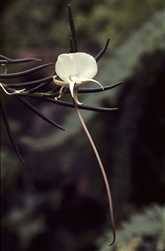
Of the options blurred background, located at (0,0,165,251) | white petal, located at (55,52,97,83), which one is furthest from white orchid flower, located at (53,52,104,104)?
blurred background, located at (0,0,165,251)

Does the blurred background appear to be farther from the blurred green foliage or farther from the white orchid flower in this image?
the white orchid flower

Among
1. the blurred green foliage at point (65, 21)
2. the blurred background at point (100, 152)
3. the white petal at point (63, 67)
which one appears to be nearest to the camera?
the white petal at point (63, 67)

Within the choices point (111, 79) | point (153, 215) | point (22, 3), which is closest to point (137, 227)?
point (153, 215)

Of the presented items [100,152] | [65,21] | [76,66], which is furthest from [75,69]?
[65,21]

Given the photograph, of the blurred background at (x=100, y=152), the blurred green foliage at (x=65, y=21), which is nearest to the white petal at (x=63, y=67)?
the blurred background at (x=100, y=152)

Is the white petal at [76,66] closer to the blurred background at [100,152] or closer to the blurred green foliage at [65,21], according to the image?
the blurred background at [100,152]

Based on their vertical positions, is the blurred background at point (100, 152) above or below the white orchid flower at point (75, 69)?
below
